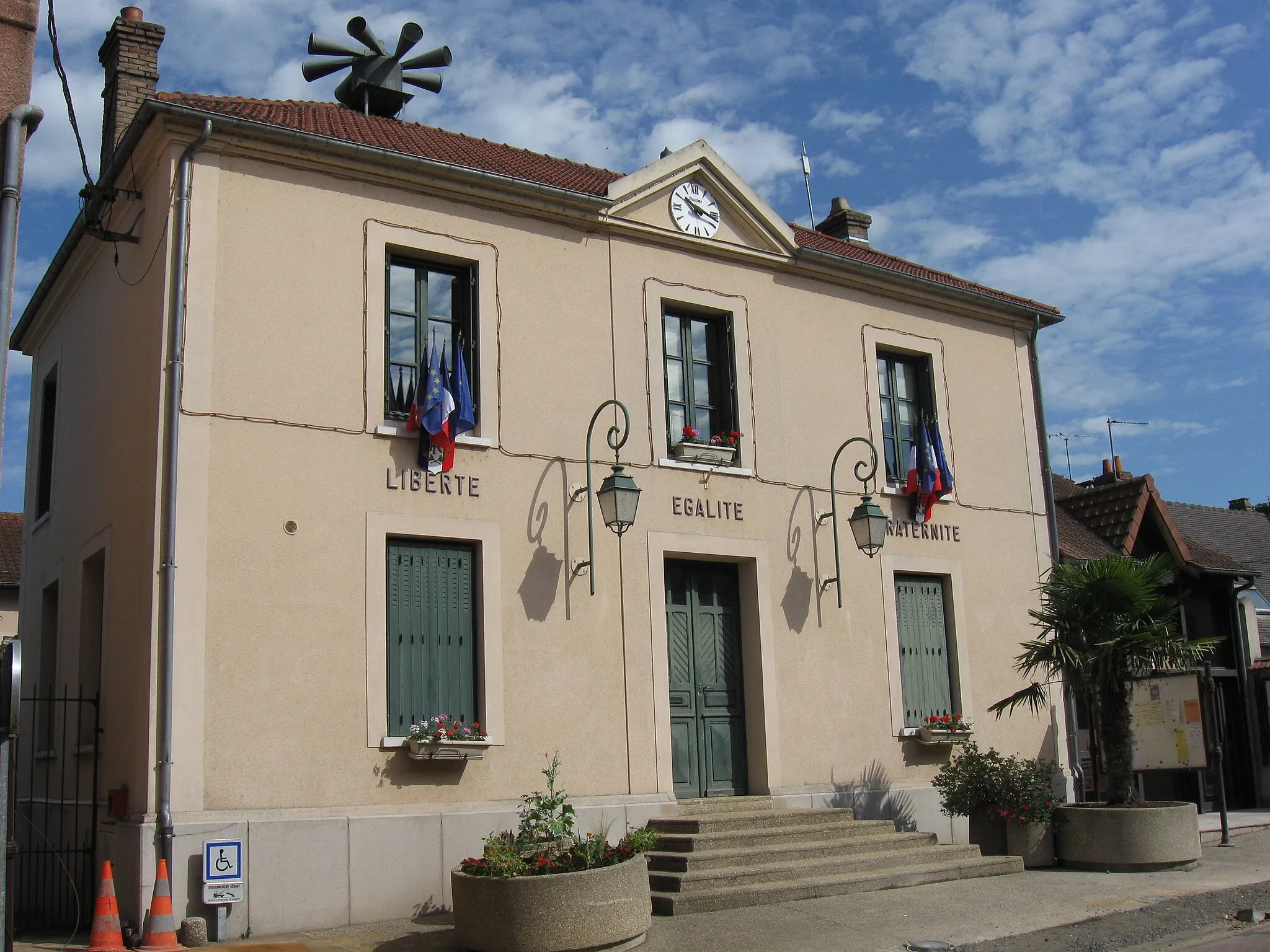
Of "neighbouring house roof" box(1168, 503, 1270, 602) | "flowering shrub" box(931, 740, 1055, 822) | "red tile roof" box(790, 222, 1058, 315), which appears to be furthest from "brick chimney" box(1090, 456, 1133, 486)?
"flowering shrub" box(931, 740, 1055, 822)

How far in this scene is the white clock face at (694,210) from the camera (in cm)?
1335

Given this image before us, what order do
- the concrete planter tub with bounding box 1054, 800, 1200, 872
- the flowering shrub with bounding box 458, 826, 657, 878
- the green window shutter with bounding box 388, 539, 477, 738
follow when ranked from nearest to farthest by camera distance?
the flowering shrub with bounding box 458, 826, 657, 878, the green window shutter with bounding box 388, 539, 477, 738, the concrete planter tub with bounding box 1054, 800, 1200, 872

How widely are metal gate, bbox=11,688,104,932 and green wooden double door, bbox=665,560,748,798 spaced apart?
205 inches

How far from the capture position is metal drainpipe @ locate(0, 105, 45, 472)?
6785mm

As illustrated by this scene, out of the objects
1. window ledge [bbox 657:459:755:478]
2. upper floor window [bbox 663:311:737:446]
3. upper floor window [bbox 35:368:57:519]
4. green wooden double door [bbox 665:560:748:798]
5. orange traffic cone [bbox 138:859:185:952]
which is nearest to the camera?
orange traffic cone [bbox 138:859:185:952]

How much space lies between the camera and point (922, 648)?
14.2 metres

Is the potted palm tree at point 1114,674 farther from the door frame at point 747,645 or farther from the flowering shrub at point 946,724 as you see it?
the door frame at point 747,645

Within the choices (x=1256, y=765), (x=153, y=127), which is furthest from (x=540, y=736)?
(x=1256, y=765)

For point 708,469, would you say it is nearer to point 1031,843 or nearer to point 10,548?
point 1031,843

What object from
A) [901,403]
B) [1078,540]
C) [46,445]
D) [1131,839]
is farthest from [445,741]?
[1078,540]

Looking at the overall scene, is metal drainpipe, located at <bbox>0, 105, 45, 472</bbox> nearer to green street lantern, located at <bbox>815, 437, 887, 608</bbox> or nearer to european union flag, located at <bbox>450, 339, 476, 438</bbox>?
european union flag, located at <bbox>450, 339, 476, 438</bbox>

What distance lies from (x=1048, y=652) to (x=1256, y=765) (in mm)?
8485

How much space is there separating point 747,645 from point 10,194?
819 centimetres

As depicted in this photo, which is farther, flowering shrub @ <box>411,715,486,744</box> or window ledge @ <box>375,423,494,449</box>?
window ledge @ <box>375,423,494,449</box>
